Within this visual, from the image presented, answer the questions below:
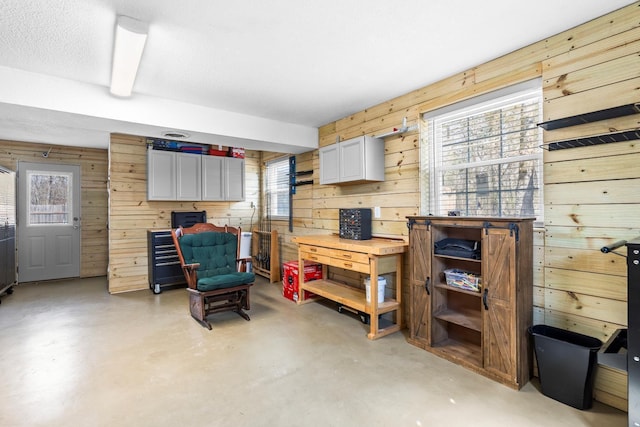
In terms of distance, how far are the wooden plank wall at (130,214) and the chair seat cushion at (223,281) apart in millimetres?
2046

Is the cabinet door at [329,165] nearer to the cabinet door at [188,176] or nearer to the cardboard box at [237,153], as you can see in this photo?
the cardboard box at [237,153]

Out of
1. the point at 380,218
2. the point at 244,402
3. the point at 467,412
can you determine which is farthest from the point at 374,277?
the point at 244,402

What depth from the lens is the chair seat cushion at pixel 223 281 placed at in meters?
3.44

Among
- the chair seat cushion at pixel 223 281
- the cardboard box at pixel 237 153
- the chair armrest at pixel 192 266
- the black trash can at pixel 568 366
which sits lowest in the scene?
the black trash can at pixel 568 366

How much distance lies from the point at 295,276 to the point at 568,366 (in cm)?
303

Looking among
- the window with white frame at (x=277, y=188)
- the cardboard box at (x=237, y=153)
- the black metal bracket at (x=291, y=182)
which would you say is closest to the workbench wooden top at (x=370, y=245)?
the black metal bracket at (x=291, y=182)

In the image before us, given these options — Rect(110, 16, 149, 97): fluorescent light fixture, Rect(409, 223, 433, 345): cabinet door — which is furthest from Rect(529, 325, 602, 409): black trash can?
Rect(110, 16, 149, 97): fluorescent light fixture

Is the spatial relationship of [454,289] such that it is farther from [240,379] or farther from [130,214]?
[130,214]

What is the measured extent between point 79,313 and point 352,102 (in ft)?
13.7

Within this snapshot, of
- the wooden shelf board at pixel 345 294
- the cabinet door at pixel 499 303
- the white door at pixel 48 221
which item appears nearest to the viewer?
the cabinet door at pixel 499 303

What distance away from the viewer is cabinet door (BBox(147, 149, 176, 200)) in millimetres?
4957

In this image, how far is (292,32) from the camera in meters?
2.32

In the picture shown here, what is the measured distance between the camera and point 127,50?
2.37 meters

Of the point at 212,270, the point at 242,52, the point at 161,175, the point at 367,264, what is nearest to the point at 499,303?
the point at 367,264
